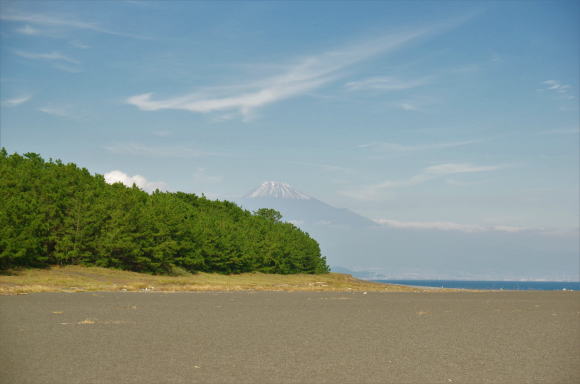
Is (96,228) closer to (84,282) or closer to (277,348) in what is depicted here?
(84,282)

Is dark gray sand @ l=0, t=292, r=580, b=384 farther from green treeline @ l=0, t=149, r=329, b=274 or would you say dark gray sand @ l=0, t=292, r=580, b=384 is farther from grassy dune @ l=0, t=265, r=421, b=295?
green treeline @ l=0, t=149, r=329, b=274

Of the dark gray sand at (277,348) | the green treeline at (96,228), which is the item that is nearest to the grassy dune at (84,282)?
the green treeline at (96,228)

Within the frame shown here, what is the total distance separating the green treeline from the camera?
55531 millimetres

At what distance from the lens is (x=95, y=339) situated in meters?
15.2

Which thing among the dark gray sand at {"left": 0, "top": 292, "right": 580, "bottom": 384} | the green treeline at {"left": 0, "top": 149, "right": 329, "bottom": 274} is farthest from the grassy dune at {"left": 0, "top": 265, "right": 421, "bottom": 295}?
the dark gray sand at {"left": 0, "top": 292, "right": 580, "bottom": 384}

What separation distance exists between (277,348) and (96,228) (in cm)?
5650

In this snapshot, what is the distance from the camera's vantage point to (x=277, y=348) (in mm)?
14367

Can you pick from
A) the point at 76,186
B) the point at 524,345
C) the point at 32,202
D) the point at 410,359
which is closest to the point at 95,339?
the point at 410,359

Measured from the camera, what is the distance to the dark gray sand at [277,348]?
35.8 feet

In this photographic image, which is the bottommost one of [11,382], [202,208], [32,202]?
[11,382]

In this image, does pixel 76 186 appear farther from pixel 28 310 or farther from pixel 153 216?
pixel 28 310

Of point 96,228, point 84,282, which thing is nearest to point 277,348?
point 84,282

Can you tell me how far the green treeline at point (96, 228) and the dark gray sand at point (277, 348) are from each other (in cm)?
3487

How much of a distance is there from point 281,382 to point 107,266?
59275 millimetres
